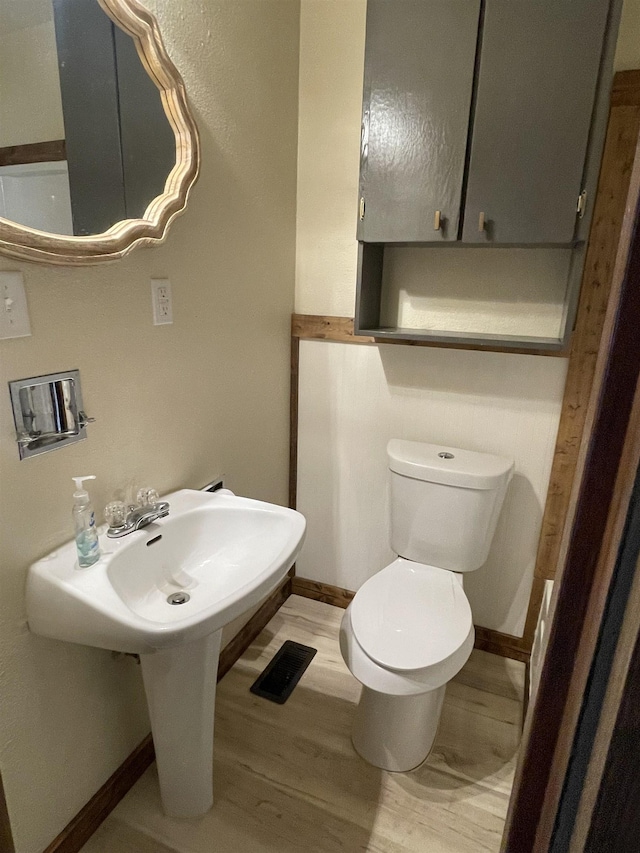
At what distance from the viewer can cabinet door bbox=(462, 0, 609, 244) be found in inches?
48.4

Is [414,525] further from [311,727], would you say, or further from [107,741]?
[107,741]

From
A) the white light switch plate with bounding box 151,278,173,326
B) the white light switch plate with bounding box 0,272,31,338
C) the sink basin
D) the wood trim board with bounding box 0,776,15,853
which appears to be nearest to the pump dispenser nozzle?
the sink basin

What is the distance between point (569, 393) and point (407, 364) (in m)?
0.54

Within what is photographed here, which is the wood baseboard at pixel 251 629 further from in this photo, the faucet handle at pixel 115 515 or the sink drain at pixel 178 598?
the faucet handle at pixel 115 515

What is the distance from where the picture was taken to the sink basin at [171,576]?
0.92 m

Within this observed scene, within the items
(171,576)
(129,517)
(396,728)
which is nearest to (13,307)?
(129,517)

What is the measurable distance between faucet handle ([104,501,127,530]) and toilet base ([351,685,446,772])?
0.86 metres

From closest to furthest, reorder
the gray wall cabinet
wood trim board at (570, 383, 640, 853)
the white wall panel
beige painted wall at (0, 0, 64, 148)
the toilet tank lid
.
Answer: wood trim board at (570, 383, 640, 853) → beige painted wall at (0, 0, 64, 148) → the gray wall cabinet → the toilet tank lid → the white wall panel

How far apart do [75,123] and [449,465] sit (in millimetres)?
1321

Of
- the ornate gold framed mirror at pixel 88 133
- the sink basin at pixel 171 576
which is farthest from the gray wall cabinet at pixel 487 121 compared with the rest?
the sink basin at pixel 171 576

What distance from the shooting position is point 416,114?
1400 mm

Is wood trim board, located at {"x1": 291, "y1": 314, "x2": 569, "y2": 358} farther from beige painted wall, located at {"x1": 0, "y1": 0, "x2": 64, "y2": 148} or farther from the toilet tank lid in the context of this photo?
beige painted wall, located at {"x1": 0, "y1": 0, "x2": 64, "y2": 148}

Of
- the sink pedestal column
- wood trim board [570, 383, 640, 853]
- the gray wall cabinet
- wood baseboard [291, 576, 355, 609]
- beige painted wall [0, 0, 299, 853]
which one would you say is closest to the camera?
wood trim board [570, 383, 640, 853]

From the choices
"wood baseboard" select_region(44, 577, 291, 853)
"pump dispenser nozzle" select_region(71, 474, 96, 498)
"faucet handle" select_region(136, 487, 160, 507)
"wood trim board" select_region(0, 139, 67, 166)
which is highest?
"wood trim board" select_region(0, 139, 67, 166)
